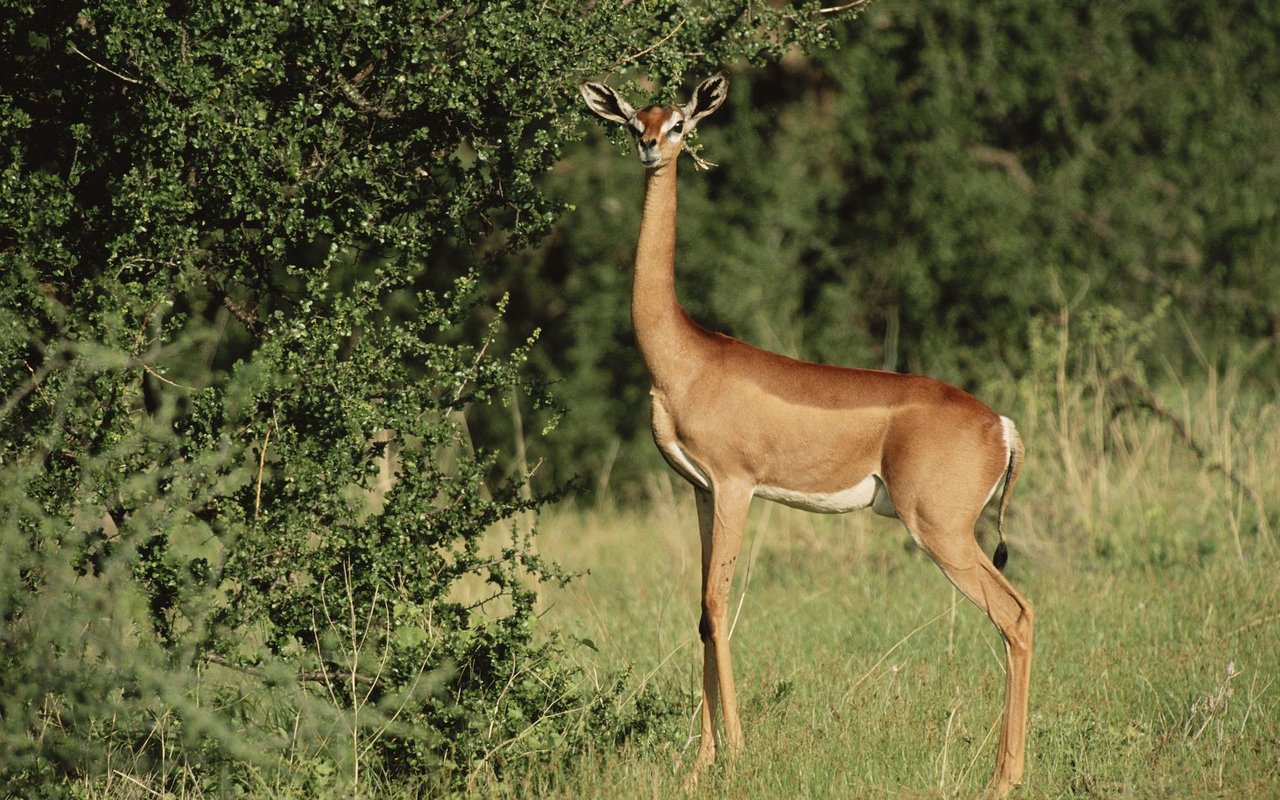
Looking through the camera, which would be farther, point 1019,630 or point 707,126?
point 707,126

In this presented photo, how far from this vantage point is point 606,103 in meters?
5.65

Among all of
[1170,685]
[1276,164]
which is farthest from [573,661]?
[1276,164]

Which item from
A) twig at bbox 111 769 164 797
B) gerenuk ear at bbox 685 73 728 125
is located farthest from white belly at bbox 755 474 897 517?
twig at bbox 111 769 164 797

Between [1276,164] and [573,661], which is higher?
[1276,164]

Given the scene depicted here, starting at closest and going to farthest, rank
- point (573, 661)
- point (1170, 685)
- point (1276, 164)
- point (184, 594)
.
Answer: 1. point (184, 594)
2. point (1170, 685)
3. point (573, 661)
4. point (1276, 164)

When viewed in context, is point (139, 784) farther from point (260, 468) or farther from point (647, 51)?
point (647, 51)

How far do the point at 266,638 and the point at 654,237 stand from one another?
2.11 m

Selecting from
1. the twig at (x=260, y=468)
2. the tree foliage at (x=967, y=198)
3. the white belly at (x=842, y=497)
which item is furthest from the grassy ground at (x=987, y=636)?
the tree foliage at (x=967, y=198)

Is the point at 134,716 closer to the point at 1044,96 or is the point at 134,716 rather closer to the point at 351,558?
the point at 351,558

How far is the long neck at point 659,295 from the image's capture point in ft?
18.0

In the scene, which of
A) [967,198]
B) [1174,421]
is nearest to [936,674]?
[1174,421]

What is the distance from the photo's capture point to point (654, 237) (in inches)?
220

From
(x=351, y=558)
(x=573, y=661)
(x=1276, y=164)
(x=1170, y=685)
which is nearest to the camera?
(x=351, y=558)

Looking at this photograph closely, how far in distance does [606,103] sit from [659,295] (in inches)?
30.5
